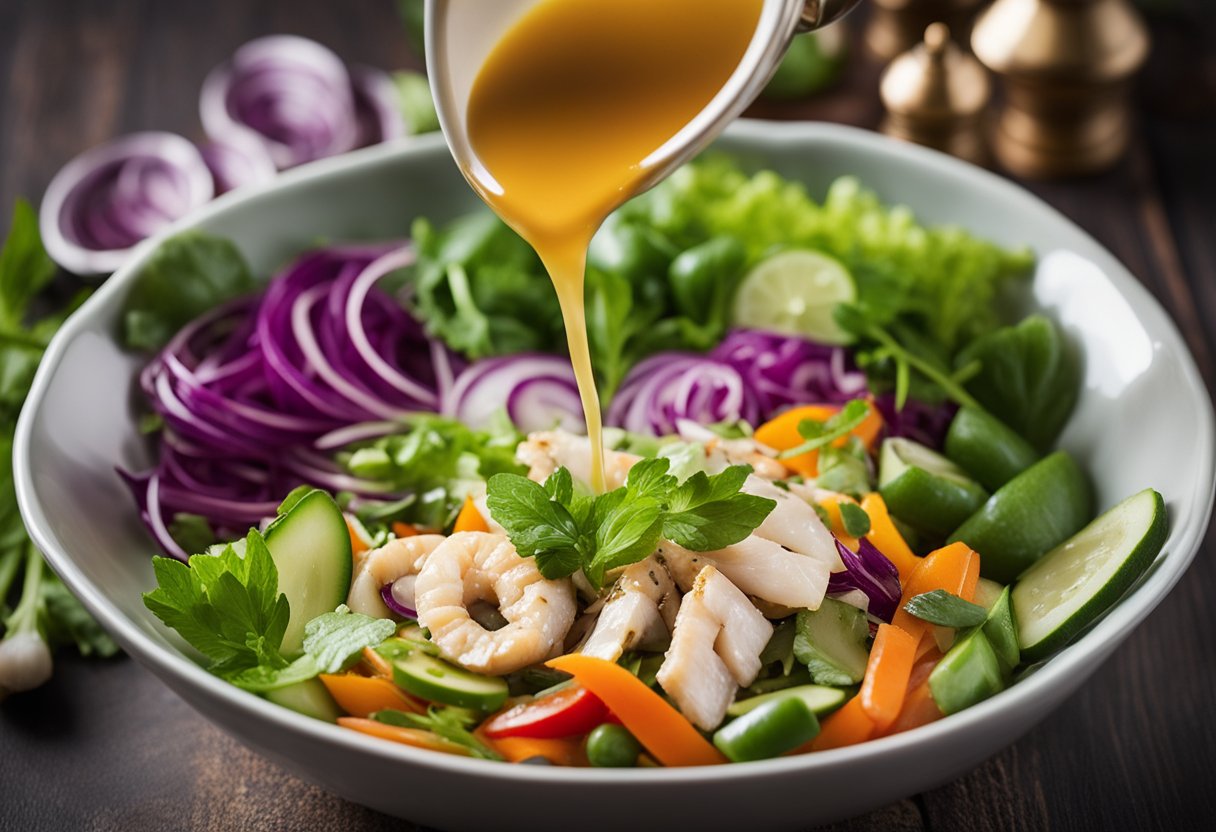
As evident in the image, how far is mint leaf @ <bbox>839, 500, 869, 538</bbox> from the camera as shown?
3.02 metres

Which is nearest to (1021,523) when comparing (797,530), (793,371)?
(797,530)

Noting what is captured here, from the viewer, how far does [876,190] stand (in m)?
4.28

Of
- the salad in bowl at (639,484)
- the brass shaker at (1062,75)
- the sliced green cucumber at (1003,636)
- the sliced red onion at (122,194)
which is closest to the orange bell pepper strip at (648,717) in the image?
the salad in bowl at (639,484)

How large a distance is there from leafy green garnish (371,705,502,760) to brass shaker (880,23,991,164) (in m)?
3.07

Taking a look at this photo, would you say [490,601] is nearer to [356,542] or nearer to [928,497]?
[356,542]

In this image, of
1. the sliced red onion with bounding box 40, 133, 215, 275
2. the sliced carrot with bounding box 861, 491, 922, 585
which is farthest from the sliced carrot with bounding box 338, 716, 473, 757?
the sliced red onion with bounding box 40, 133, 215, 275

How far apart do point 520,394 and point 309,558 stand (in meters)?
1.10

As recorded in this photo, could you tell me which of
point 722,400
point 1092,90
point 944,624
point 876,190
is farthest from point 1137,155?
point 944,624

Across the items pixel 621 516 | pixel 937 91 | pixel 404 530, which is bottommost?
pixel 404 530

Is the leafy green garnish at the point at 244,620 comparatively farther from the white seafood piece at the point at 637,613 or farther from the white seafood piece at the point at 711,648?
the white seafood piece at the point at 711,648

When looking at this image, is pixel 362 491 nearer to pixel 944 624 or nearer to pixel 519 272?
pixel 519 272

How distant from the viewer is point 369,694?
2.66 metres

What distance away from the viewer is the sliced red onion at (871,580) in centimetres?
286

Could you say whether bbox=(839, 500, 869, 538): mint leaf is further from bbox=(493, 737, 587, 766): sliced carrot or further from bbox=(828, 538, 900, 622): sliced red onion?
bbox=(493, 737, 587, 766): sliced carrot
